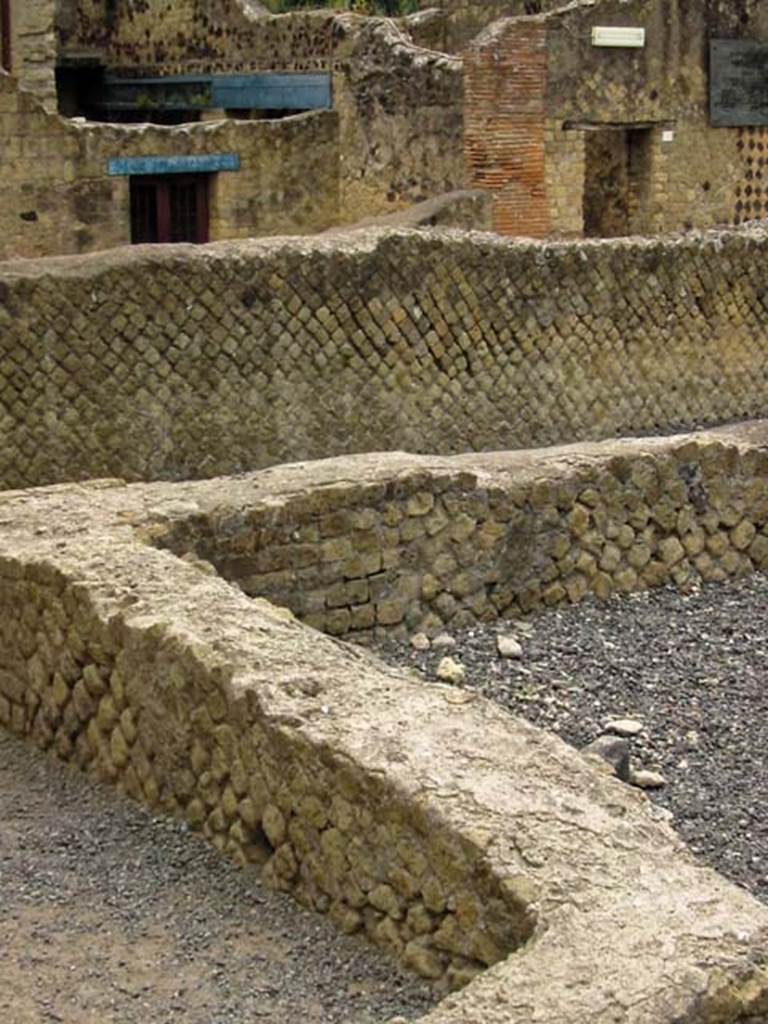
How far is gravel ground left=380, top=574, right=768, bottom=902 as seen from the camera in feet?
21.5

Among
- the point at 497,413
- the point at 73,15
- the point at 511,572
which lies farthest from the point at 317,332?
the point at 73,15

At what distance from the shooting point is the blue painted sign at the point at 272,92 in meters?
20.5

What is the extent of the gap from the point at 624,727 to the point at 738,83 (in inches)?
526

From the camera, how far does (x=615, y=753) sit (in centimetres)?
675

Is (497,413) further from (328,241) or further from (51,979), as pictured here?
(51,979)

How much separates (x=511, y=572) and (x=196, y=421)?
3.83 metres

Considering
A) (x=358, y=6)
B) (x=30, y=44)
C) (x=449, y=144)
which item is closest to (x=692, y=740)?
(x=449, y=144)

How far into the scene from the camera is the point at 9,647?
6.98 m

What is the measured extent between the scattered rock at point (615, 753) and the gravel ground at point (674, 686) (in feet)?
0.42

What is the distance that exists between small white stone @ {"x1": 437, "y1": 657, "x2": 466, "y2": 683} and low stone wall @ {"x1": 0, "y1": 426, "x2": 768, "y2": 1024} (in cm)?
119

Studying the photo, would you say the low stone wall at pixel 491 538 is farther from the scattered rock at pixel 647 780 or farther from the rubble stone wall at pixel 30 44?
the rubble stone wall at pixel 30 44

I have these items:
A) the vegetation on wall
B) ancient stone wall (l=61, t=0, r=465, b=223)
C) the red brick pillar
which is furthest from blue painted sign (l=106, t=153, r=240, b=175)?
the vegetation on wall

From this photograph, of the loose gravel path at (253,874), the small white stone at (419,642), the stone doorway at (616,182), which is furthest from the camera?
the stone doorway at (616,182)

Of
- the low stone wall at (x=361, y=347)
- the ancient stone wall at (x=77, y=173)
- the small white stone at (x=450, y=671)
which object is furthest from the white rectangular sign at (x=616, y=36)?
the small white stone at (x=450, y=671)
